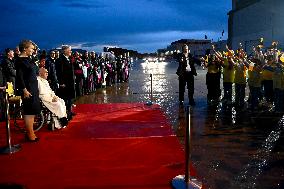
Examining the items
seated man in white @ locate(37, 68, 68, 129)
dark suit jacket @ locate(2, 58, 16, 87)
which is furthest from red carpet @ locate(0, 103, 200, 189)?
dark suit jacket @ locate(2, 58, 16, 87)

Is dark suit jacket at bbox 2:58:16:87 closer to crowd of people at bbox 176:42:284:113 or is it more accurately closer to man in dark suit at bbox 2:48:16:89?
man in dark suit at bbox 2:48:16:89

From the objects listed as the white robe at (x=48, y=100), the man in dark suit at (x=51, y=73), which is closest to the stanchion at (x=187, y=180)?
the white robe at (x=48, y=100)

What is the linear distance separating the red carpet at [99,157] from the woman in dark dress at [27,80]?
732 mm

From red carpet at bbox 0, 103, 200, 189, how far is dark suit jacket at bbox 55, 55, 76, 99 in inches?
31.2

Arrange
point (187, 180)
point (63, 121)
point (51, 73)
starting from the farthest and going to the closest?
point (51, 73)
point (63, 121)
point (187, 180)

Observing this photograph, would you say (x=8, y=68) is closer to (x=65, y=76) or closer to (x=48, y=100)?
(x=65, y=76)

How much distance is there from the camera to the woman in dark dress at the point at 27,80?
20.8 ft

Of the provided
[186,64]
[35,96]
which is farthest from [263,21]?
[35,96]

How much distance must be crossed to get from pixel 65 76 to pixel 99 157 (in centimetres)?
349

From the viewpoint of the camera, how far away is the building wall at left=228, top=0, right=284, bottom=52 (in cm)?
3291

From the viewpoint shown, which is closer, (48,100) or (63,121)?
(48,100)

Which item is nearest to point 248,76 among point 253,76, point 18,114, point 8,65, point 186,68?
point 253,76

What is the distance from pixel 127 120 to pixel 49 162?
136 inches

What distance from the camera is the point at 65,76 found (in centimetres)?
865
